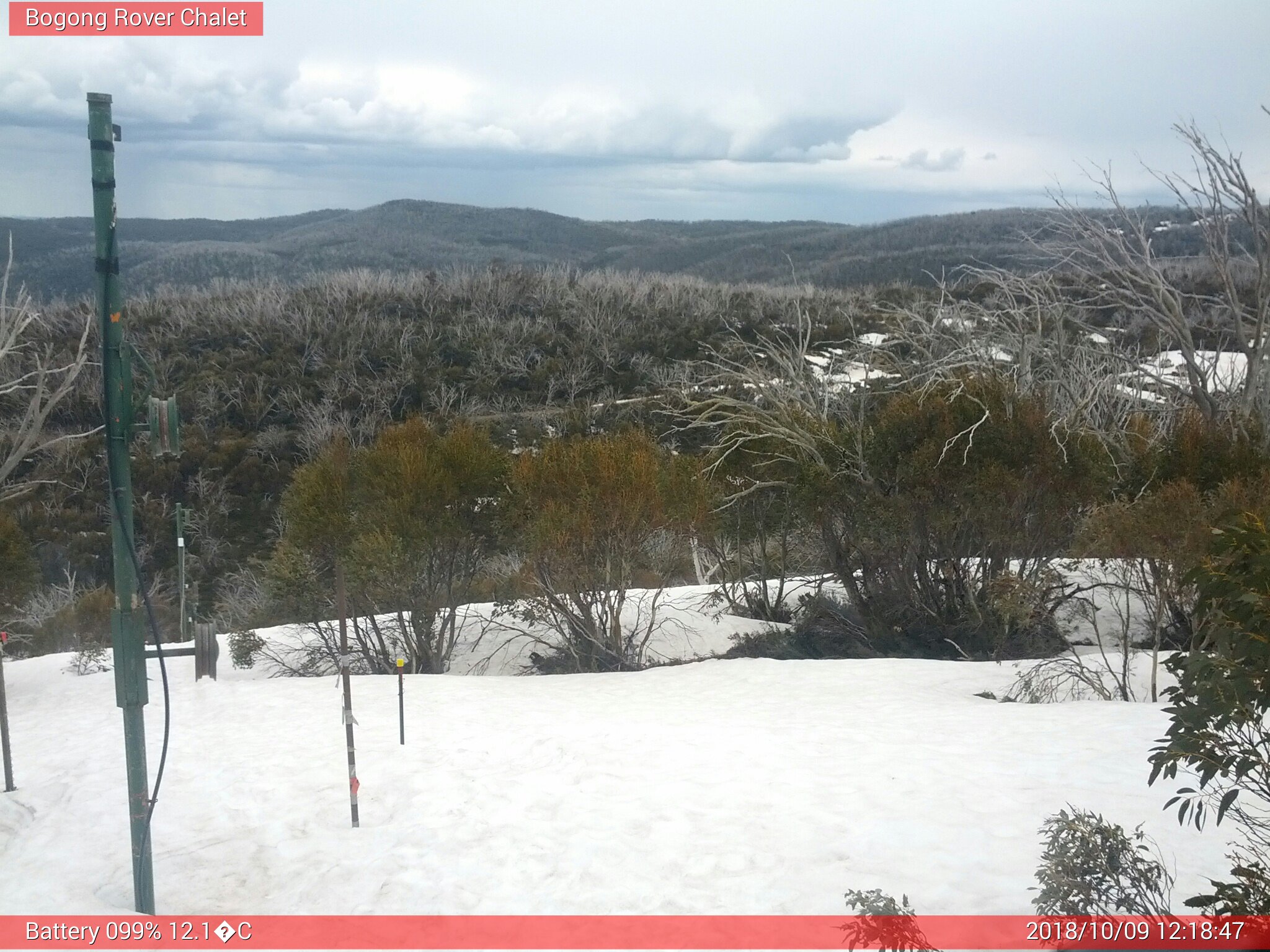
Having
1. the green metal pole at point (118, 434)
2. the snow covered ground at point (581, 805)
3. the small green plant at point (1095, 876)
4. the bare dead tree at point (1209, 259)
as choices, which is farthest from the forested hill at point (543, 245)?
the small green plant at point (1095, 876)

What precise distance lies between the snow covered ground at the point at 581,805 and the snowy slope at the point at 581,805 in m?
0.02

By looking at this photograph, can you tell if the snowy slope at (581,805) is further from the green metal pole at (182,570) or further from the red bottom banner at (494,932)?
the green metal pole at (182,570)

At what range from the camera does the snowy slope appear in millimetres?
5043

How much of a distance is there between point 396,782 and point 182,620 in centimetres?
661

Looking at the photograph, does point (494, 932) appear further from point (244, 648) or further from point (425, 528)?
point (425, 528)

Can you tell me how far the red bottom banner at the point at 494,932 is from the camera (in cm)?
437

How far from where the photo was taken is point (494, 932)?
4.64 meters

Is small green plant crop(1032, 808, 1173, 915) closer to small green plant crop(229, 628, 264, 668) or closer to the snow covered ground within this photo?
the snow covered ground

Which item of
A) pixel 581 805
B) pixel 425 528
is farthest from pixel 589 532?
pixel 581 805

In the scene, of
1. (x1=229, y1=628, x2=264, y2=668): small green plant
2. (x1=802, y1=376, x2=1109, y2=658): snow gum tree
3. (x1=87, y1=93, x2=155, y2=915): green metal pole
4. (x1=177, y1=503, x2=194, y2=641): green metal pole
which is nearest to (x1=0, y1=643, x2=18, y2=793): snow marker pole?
(x1=87, y1=93, x2=155, y2=915): green metal pole

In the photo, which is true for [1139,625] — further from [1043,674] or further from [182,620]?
[182,620]

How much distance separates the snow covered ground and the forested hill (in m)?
41.6

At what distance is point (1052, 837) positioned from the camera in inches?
165

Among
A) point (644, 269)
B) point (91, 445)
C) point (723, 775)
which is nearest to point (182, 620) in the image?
point (723, 775)
